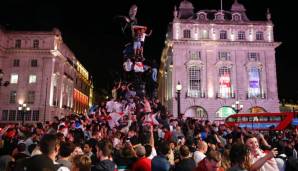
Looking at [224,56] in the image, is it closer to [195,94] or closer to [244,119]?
[195,94]

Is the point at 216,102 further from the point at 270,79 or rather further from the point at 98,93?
the point at 98,93

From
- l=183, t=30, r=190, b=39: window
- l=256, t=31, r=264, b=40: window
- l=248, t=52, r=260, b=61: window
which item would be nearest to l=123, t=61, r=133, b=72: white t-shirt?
l=183, t=30, r=190, b=39: window

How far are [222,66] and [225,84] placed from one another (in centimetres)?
350

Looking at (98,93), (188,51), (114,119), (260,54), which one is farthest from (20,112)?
(98,93)

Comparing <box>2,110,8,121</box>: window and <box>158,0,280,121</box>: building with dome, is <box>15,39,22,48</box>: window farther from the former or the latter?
<box>158,0,280,121</box>: building with dome

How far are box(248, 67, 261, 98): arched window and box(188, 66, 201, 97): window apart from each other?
947 centimetres

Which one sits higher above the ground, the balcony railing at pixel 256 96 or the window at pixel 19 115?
the balcony railing at pixel 256 96

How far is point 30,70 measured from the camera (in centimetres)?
5541

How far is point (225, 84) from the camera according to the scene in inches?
2074

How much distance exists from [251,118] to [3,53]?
46.0 metres

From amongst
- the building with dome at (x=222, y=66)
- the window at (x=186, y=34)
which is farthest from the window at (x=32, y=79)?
the window at (x=186, y=34)

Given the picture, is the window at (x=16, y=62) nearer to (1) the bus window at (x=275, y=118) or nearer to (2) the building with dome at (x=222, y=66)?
(2) the building with dome at (x=222, y=66)

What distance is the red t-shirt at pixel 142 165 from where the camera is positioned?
5.96 meters

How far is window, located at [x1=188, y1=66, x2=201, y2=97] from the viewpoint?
171 ft
